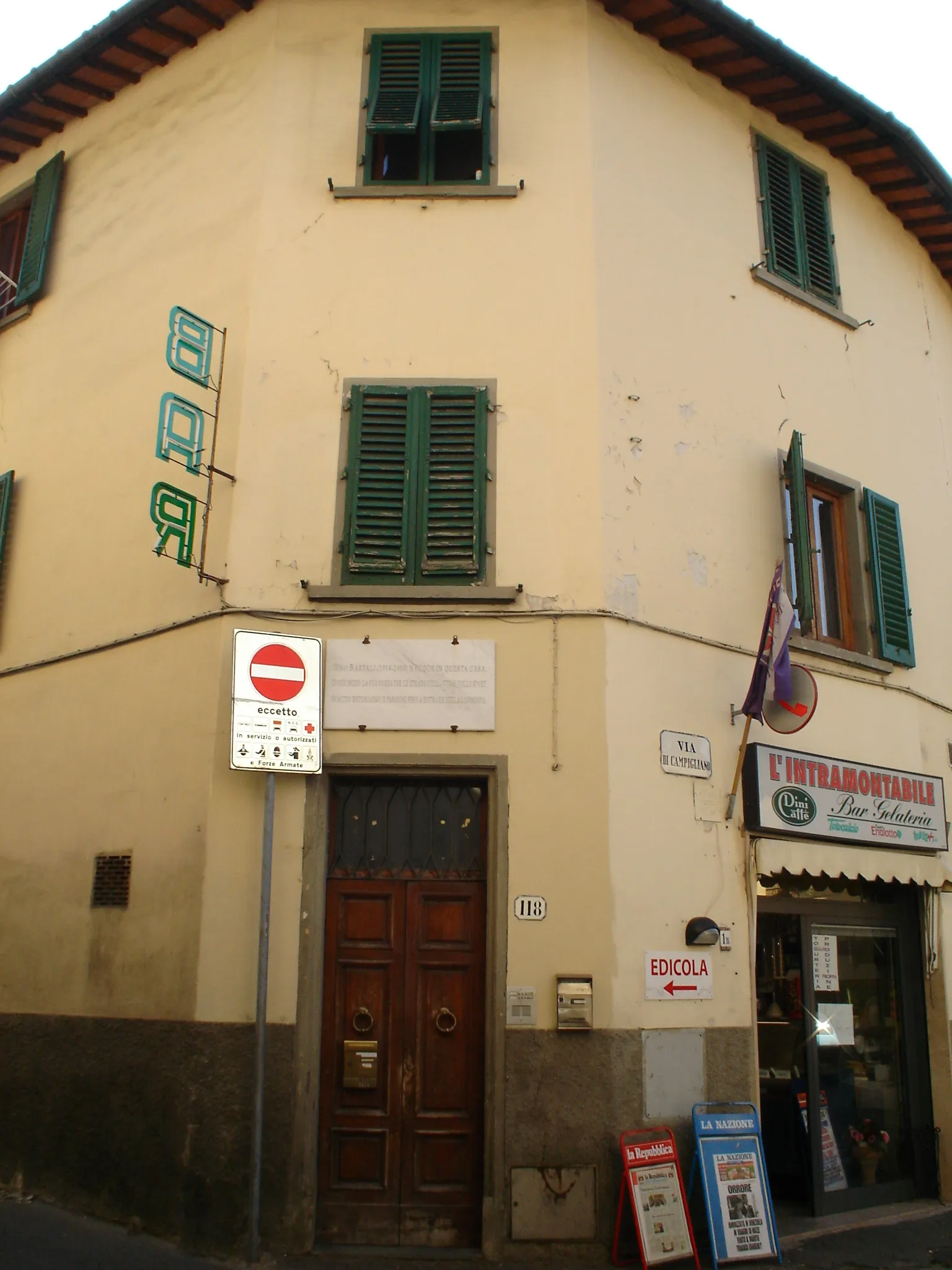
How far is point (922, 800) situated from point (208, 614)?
596cm

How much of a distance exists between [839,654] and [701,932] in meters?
2.83

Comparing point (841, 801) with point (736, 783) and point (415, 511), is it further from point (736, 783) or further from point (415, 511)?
point (415, 511)

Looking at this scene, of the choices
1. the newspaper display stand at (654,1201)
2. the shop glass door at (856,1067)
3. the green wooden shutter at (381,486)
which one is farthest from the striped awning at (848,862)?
the green wooden shutter at (381,486)

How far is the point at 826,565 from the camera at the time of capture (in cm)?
980

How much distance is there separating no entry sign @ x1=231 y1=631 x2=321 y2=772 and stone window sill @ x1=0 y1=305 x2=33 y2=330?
202 inches

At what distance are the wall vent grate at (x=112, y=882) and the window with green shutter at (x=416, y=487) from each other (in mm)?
2578

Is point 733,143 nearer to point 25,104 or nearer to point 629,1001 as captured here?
point 25,104

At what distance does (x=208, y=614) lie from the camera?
25.8 feet

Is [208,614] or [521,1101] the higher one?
[208,614]

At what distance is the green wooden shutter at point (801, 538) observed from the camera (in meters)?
8.89

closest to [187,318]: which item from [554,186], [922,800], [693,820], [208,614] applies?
[208,614]

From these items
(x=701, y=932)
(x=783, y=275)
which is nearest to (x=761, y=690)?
(x=701, y=932)

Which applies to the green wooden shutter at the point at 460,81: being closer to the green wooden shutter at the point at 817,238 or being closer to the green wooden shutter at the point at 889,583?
the green wooden shutter at the point at 817,238

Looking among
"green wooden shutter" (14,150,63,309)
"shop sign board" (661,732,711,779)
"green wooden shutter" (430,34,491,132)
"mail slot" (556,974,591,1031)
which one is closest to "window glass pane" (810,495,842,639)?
"shop sign board" (661,732,711,779)
